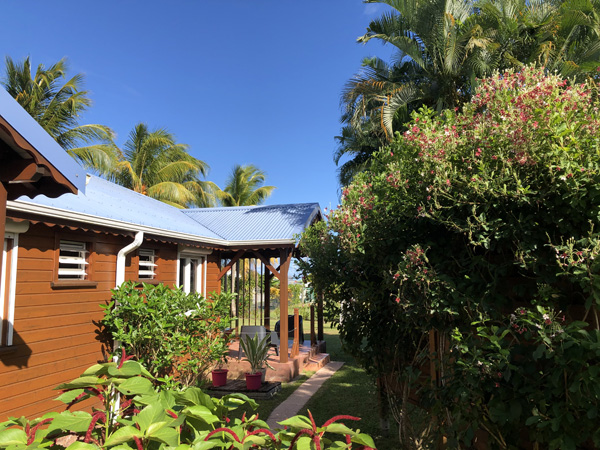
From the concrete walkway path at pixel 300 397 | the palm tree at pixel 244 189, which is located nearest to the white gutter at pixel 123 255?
the concrete walkway path at pixel 300 397

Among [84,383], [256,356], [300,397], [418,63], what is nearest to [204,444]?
[84,383]

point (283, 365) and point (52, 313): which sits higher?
point (52, 313)

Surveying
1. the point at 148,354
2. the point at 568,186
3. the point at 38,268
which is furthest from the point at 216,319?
the point at 568,186

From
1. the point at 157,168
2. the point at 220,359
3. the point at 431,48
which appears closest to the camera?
the point at 220,359

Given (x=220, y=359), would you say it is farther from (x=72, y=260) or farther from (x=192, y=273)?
(x=72, y=260)

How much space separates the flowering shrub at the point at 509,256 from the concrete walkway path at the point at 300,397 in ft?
10.4

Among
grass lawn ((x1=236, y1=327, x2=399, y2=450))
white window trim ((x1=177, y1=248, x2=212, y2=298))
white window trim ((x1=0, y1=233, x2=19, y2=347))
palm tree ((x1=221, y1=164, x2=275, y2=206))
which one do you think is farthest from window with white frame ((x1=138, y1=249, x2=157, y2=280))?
palm tree ((x1=221, y1=164, x2=275, y2=206))

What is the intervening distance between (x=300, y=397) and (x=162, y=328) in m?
3.34

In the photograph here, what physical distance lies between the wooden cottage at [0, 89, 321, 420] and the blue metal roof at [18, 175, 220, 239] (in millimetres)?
35

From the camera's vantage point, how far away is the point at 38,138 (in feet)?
8.63

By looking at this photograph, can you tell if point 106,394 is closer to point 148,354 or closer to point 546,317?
point 546,317

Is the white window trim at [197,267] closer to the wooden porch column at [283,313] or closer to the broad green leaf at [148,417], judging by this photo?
the wooden porch column at [283,313]

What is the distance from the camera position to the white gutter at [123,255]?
21.7ft

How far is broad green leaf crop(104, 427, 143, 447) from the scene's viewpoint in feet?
3.08
